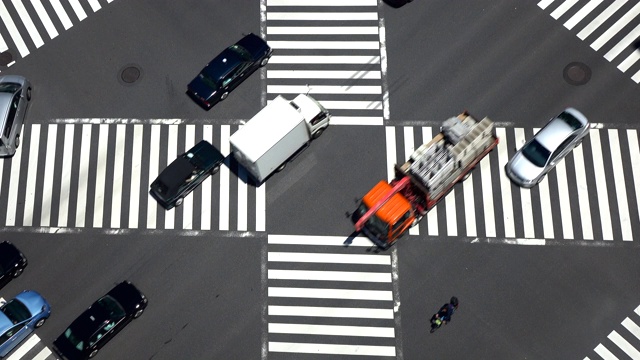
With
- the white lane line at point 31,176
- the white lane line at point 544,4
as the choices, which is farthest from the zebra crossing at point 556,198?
the white lane line at point 31,176

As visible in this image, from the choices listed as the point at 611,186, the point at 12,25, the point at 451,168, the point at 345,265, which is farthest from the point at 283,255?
the point at 12,25

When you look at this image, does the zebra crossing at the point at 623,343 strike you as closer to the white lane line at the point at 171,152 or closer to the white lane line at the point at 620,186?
the white lane line at the point at 620,186

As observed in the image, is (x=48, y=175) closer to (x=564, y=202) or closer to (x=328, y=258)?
(x=328, y=258)

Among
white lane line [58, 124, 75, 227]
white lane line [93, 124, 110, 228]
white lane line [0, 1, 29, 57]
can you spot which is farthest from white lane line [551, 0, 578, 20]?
white lane line [0, 1, 29, 57]

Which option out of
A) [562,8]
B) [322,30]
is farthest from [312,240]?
[562,8]

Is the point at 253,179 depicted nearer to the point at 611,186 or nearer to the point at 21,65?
the point at 21,65

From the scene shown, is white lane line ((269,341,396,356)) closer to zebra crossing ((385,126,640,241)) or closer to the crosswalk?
zebra crossing ((385,126,640,241))
